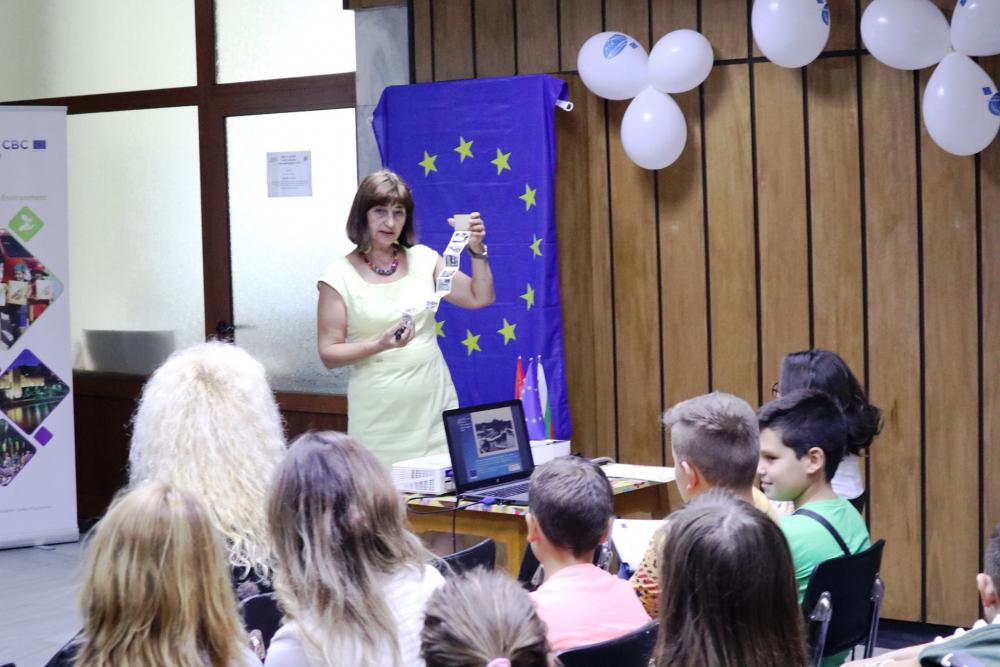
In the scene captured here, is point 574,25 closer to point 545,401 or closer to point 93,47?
point 545,401

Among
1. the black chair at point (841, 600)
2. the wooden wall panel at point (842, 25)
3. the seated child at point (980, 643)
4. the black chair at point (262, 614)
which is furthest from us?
the wooden wall panel at point (842, 25)

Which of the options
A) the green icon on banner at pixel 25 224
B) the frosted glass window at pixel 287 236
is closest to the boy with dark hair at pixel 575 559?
the frosted glass window at pixel 287 236

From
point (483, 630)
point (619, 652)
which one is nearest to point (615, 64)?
point (619, 652)

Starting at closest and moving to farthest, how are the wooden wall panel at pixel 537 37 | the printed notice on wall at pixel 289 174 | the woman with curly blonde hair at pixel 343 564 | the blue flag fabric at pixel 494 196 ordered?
1. the woman with curly blonde hair at pixel 343 564
2. the blue flag fabric at pixel 494 196
3. the wooden wall panel at pixel 537 37
4. the printed notice on wall at pixel 289 174

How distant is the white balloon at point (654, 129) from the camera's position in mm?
4770

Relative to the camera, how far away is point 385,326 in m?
4.23

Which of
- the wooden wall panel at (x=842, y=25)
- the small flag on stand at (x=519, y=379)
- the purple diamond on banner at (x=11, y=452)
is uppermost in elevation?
the wooden wall panel at (x=842, y=25)

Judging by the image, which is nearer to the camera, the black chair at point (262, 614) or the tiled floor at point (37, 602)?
the black chair at point (262, 614)

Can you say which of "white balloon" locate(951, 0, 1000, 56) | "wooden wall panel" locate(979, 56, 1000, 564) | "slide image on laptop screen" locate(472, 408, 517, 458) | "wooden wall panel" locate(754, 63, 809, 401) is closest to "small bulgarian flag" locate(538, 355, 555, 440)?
"wooden wall panel" locate(754, 63, 809, 401)

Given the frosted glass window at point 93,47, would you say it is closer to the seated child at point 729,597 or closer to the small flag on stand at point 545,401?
the small flag on stand at point 545,401

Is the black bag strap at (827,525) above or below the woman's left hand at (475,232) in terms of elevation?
below

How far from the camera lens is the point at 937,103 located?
421 cm

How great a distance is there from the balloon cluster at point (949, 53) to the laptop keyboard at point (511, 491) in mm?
1908

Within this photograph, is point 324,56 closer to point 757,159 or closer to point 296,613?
point 757,159
